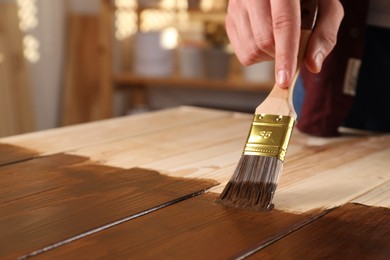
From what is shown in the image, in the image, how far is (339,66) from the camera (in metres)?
1.22

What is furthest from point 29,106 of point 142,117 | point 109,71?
point 142,117

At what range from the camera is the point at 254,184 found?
756mm

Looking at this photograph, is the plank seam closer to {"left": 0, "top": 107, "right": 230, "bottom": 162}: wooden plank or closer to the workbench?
the workbench

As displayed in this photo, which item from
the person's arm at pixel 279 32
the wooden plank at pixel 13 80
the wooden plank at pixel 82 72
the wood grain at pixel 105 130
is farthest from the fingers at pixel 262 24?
the wooden plank at pixel 82 72

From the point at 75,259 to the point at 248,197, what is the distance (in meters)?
0.25

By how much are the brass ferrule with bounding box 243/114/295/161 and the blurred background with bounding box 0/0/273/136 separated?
170 cm

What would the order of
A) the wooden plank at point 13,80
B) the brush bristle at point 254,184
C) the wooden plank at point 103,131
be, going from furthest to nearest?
the wooden plank at point 13,80
the wooden plank at point 103,131
the brush bristle at point 254,184

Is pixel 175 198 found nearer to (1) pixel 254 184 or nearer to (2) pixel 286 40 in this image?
(1) pixel 254 184

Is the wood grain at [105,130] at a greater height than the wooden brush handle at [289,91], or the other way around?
the wooden brush handle at [289,91]

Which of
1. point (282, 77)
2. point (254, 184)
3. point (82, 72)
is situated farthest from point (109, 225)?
point (82, 72)

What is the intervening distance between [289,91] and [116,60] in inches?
86.1

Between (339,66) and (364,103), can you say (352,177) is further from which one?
(364,103)

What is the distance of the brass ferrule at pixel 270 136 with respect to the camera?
0.78 meters

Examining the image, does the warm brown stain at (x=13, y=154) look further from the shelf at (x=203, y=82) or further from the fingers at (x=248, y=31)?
the shelf at (x=203, y=82)
